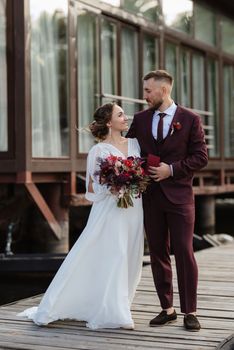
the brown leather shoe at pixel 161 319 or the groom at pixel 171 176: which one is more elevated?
the groom at pixel 171 176

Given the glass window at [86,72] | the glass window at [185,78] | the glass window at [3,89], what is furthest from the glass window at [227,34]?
the glass window at [3,89]

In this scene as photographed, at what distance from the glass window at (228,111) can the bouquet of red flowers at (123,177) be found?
435 inches

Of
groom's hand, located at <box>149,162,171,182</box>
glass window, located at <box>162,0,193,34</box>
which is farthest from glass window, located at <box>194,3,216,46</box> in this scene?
groom's hand, located at <box>149,162,171,182</box>

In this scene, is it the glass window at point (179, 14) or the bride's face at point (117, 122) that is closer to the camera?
the bride's face at point (117, 122)

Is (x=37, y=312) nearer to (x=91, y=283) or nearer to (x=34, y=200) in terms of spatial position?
(x=91, y=283)

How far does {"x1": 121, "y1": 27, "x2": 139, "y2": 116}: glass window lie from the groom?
22.9ft

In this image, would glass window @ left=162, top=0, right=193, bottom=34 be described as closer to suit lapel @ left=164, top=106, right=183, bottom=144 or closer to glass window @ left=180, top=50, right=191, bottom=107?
glass window @ left=180, top=50, right=191, bottom=107

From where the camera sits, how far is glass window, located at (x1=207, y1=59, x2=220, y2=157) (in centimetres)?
1498

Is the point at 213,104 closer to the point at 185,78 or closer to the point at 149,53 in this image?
the point at 185,78

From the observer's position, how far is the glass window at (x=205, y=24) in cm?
1448

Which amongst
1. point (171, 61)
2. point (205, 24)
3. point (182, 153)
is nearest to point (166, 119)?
point (182, 153)

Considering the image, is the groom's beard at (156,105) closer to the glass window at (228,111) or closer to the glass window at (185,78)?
the glass window at (185,78)

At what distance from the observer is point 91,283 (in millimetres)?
5062

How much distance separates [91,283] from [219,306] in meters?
1.20
